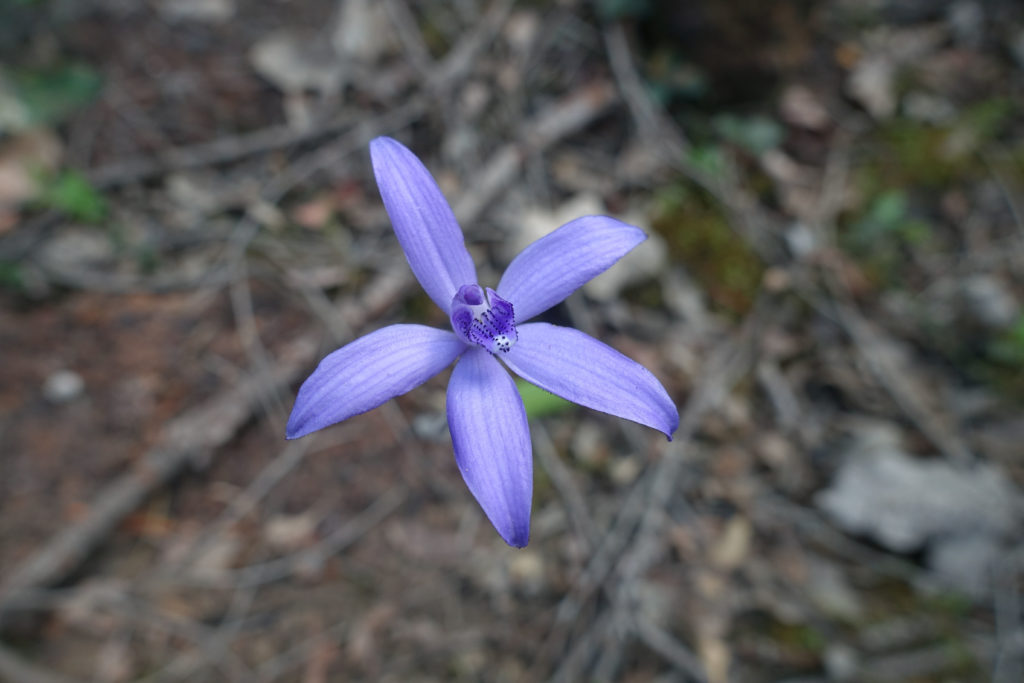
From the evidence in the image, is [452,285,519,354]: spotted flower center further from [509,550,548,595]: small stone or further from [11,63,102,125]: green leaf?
[11,63,102,125]: green leaf

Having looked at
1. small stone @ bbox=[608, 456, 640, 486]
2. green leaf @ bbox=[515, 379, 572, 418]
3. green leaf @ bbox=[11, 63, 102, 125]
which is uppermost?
green leaf @ bbox=[11, 63, 102, 125]

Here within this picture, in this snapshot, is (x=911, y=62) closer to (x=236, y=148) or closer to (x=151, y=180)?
(x=236, y=148)

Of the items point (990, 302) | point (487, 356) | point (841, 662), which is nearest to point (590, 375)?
point (487, 356)

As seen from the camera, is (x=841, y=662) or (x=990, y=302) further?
(x=990, y=302)

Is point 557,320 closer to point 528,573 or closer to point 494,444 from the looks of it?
point 494,444

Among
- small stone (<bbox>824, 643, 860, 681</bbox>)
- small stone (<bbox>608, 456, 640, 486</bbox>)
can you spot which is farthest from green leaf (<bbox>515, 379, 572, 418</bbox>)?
small stone (<bbox>824, 643, 860, 681</bbox>)

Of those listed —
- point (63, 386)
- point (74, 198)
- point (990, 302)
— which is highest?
point (74, 198)

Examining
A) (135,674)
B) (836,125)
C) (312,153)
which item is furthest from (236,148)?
(836,125)
